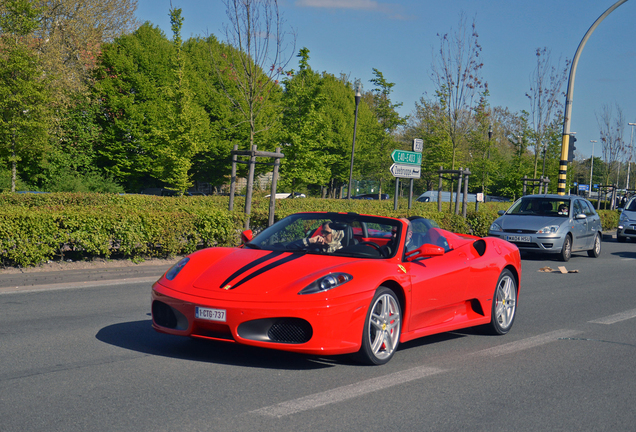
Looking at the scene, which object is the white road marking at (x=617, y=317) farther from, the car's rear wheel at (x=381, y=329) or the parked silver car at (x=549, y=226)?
the parked silver car at (x=549, y=226)

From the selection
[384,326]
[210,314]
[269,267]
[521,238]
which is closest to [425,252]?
[384,326]

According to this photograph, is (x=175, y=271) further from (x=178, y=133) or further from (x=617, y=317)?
(x=178, y=133)

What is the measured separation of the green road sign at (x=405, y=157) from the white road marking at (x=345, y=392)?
15.6m

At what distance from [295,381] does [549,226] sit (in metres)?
12.9

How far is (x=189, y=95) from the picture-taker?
31.9m

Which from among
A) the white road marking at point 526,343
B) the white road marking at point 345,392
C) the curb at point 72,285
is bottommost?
the curb at point 72,285

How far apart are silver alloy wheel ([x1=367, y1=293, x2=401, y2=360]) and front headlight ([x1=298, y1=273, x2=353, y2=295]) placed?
326mm

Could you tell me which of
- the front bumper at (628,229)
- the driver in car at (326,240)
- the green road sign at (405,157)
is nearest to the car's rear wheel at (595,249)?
the green road sign at (405,157)

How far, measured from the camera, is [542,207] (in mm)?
17141

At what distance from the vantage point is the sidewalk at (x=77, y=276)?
9430mm

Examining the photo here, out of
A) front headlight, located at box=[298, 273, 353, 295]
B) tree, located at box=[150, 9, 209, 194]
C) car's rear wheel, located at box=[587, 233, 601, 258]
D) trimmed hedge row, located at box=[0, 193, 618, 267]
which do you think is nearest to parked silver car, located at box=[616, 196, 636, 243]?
car's rear wheel, located at box=[587, 233, 601, 258]

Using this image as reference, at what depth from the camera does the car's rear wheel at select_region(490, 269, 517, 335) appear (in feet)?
22.6

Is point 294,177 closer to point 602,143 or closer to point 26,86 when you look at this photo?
point 26,86

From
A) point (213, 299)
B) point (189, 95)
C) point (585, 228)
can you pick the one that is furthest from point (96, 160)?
point (213, 299)
